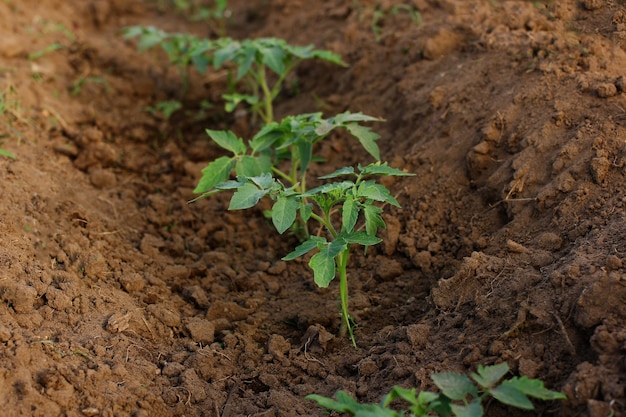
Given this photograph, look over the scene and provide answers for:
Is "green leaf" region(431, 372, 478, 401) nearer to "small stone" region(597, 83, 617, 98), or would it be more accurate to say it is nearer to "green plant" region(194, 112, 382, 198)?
"green plant" region(194, 112, 382, 198)

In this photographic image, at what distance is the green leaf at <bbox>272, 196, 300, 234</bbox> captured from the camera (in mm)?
2574

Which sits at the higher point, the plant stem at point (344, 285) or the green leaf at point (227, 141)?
the green leaf at point (227, 141)

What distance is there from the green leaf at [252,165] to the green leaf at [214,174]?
0.05 meters

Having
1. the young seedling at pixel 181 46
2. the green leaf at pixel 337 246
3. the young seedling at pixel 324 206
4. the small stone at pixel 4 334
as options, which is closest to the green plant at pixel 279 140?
the young seedling at pixel 324 206

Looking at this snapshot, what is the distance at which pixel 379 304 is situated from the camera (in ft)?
9.96

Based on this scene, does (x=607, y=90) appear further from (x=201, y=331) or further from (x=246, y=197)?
(x=201, y=331)

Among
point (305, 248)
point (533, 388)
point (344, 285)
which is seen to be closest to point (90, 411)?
point (305, 248)

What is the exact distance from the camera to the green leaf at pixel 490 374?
2.14 metres

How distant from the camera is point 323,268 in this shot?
2.52 m

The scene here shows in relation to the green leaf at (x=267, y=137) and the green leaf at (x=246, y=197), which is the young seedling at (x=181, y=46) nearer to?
the green leaf at (x=267, y=137)

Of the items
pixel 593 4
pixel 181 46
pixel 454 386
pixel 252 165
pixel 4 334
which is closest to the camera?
pixel 454 386

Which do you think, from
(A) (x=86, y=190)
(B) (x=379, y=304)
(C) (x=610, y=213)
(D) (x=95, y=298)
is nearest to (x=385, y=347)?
(B) (x=379, y=304)

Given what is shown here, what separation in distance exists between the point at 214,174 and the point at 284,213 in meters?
0.56

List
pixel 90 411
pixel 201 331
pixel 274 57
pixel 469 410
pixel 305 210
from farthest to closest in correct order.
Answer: pixel 274 57, pixel 201 331, pixel 305 210, pixel 90 411, pixel 469 410
